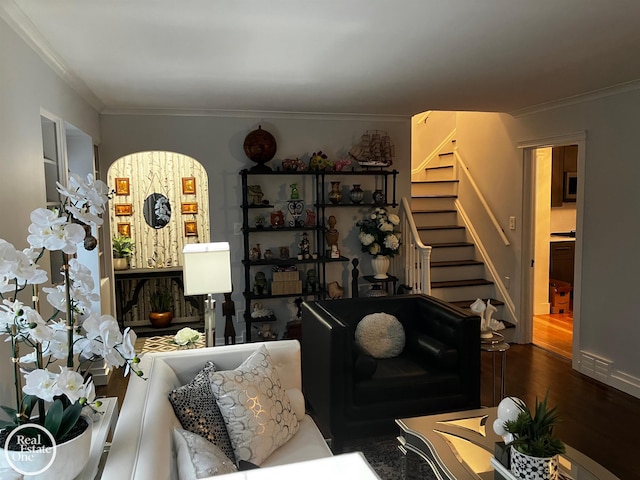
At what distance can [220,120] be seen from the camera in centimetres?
491

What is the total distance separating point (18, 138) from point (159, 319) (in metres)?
4.30

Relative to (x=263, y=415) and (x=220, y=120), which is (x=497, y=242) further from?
(x=263, y=415)

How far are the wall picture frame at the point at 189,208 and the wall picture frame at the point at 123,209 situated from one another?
65cm

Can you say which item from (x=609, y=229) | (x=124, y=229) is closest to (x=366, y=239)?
(x=609, y=229)

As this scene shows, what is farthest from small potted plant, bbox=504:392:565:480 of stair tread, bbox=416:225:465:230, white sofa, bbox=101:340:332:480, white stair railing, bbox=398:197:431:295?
Result: stair tread, bbox=416:225:465:230

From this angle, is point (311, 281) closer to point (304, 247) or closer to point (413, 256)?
point (304, 247)

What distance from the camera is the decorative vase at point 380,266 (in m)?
5.24

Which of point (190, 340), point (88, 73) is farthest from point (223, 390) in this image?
point (88, 73)

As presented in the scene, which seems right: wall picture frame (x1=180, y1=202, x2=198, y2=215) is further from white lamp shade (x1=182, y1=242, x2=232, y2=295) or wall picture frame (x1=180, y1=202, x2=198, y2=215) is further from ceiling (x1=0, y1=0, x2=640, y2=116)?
white lamp shade (x1=182, y1=242, x2=232, y2=295)

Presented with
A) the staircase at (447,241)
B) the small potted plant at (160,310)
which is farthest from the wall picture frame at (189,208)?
the staircase at (447,241)

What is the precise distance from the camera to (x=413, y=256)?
17.2 feet

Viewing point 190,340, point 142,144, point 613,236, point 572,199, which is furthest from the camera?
point 572,199

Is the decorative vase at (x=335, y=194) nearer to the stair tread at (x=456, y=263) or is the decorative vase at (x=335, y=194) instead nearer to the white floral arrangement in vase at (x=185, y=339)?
the stair tread at (x=456, y=263)

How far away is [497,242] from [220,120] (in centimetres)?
334
